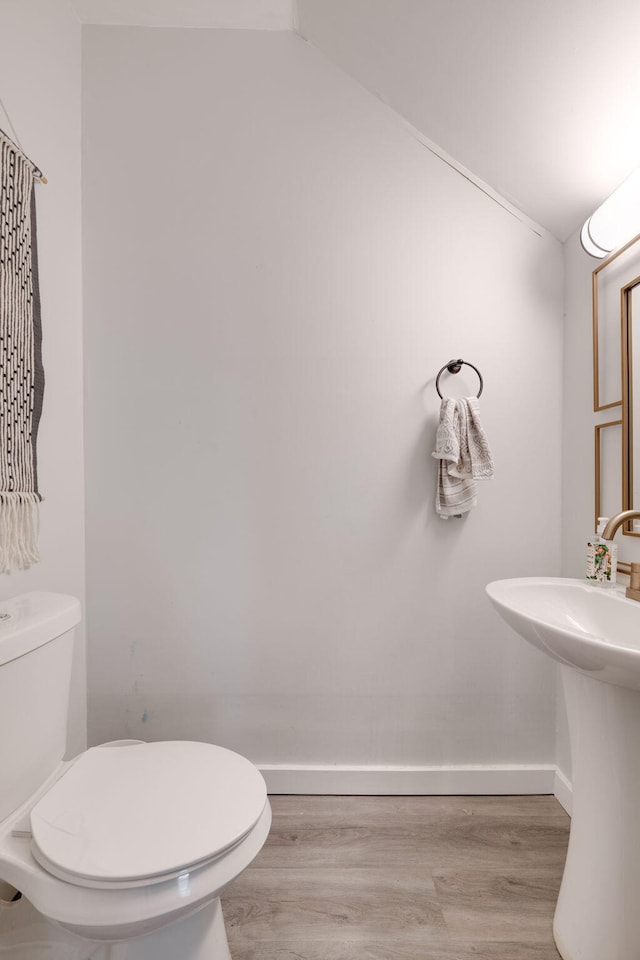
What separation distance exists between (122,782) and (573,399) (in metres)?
1.60

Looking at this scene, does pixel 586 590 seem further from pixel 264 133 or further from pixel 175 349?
pixel 264 133

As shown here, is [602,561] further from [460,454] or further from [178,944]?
[178,944]

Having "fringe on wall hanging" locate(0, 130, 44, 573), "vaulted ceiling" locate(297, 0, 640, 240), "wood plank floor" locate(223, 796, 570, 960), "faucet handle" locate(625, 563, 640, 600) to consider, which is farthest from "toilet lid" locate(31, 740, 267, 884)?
"vaulted ceiling" locate(297, 0, 640, 240)

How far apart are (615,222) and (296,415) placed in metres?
1.03

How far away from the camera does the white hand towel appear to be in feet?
4.82

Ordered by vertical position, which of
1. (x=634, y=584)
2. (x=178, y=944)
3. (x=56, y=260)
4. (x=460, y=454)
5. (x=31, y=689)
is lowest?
(x=178, y=944)

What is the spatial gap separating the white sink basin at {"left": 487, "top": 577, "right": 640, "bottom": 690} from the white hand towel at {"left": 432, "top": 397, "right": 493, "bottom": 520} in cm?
35

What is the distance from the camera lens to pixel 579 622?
1.17 metres

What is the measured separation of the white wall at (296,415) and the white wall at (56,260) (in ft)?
0.18

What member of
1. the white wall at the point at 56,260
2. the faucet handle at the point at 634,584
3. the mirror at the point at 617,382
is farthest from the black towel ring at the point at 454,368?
the white wall at the point at 56,260

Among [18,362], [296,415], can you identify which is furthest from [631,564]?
[18,362]

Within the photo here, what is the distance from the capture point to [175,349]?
1.56 m

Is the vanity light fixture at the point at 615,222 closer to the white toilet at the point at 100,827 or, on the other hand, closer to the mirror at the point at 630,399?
the mirror at the point at 630,399

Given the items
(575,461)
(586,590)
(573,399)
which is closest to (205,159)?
(573,399)
